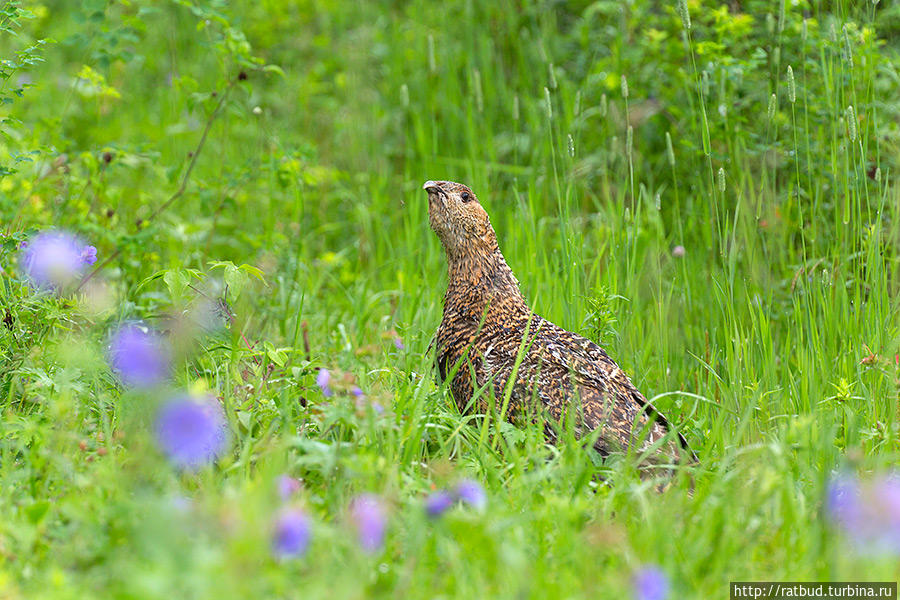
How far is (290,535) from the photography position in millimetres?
1999

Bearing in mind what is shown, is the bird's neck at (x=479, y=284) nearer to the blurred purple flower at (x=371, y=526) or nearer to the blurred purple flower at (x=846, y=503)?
the blurred purple flower at (x=846, y=503)

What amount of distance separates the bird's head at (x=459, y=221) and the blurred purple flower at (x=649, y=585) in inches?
86.8

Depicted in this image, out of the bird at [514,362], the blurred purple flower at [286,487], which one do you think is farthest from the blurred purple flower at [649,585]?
the bird at [514,362]

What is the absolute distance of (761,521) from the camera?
2.59m

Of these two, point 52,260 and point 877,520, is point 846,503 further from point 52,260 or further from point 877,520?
point 52,260

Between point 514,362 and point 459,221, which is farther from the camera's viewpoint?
point 459,221

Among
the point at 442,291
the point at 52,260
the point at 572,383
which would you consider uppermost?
the point at 52,260

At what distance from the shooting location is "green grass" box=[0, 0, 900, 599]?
238 centimetres

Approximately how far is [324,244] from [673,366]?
2.55m

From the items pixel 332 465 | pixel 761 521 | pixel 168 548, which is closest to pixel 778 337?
pixel 761 521

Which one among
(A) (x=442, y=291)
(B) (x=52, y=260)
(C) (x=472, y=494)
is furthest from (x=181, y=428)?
(A) (x=442, y=291)

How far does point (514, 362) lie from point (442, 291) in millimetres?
1339

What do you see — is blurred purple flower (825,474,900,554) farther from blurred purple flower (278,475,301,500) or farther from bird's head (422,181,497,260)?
bird's head (422,181,497,260)

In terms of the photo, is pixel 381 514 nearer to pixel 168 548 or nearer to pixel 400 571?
pixel 400 571
